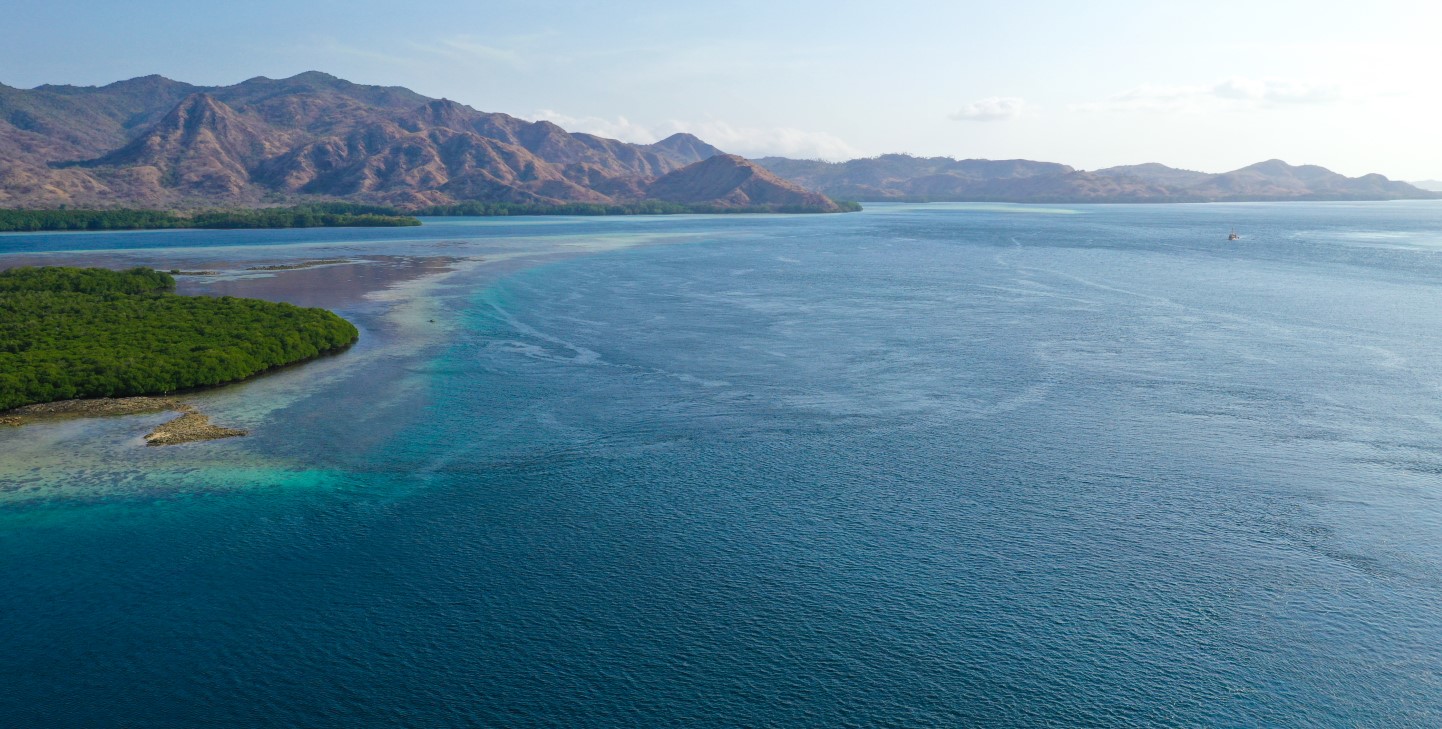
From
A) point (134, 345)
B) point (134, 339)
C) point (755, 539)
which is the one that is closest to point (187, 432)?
point (134, 345)

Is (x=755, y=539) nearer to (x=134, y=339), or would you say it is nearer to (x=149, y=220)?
(x=134, y=339)

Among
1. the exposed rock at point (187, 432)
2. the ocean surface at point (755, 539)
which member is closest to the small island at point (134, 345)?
the exposed rock at point (187, 432)

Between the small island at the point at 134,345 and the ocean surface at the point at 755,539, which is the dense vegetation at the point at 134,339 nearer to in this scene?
the small island at the point at 134,345

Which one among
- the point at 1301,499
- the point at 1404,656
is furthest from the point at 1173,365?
the point at 1404,656

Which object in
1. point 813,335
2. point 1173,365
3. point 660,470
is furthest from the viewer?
point 813,335

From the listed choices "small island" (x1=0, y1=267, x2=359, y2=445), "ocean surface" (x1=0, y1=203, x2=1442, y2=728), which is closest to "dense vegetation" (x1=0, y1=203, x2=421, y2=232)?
"small island" (x1=0, y1=267, x2=359, y2=445)

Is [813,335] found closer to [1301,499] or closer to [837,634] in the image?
[1301,499]
